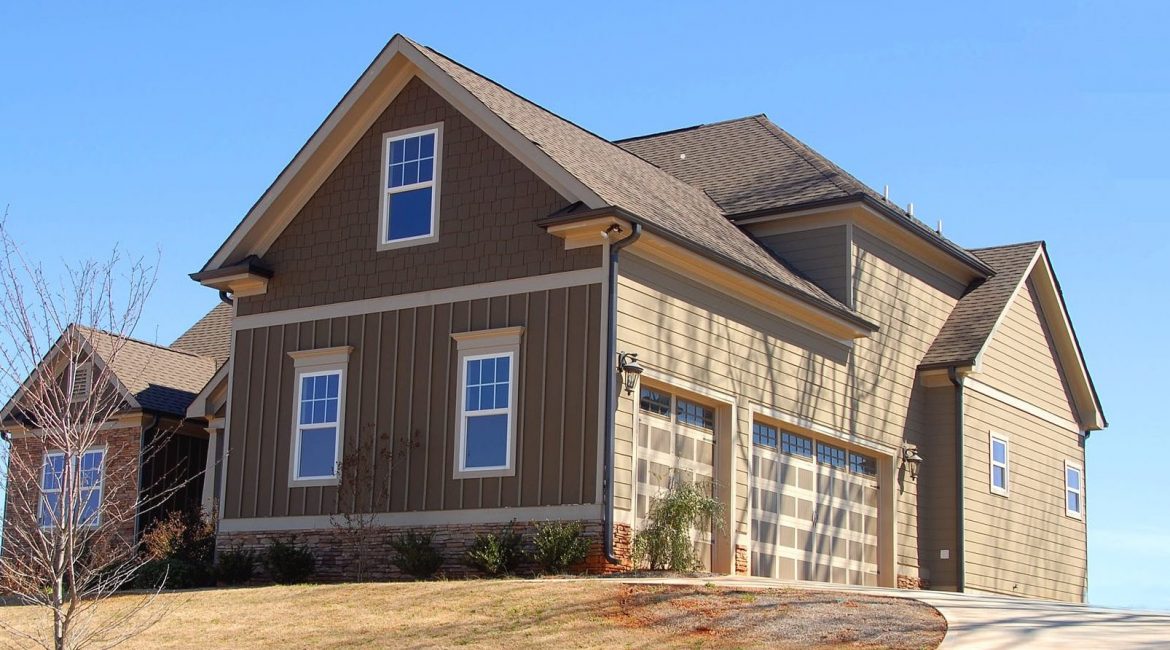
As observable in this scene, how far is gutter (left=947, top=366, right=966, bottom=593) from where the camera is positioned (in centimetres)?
2523

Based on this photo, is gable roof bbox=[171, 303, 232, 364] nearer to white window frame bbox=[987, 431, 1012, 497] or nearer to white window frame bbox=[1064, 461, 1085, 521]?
white window frame bbox=[987, 431, 1012, 497]

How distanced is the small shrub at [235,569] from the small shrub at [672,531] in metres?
5.85

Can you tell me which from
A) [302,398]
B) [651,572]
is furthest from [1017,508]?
[302,398]

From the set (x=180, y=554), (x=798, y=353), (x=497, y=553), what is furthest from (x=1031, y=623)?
(x=180, y=554)

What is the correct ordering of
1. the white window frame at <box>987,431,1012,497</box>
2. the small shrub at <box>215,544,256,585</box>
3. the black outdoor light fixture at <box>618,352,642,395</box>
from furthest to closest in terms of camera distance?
the white window frame at <box>987,431,1012,497</box>, the small shrub at <box>215,544,256,585</box>, the black outdoor light fixture at <box>618,352,642,395</box>

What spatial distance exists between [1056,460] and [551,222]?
14249mm

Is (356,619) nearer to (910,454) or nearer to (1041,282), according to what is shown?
(910,454)

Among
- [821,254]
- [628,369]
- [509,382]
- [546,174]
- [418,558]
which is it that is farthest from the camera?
[821,254]

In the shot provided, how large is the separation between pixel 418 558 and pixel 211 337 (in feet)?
45.1

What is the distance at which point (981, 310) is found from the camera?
27375 millimetres

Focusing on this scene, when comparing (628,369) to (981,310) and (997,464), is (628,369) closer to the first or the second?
(997,464)

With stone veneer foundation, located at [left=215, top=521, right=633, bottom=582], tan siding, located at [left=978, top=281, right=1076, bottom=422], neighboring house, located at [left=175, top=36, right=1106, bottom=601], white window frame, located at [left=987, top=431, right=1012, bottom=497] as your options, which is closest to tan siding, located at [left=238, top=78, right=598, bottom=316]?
neighboring house, located at [left=175, top=36, right=1106, bottom=601]

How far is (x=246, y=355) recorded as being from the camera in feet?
73.9

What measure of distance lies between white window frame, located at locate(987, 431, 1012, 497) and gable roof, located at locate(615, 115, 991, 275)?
3.22m
